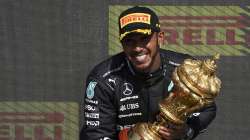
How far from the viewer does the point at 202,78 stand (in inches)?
96.8

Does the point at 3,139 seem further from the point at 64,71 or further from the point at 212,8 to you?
the point at 212,8

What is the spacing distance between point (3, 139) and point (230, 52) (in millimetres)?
1407

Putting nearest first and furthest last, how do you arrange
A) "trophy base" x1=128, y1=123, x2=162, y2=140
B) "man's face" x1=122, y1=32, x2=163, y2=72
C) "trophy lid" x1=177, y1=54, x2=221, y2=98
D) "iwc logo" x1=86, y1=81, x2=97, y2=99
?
"trophy lid" x1=177, y1=54, x2=221, y2=98, "trophy base" x1=128, y1=123, x2=162, y2=140, "man's face" x1=122, y1=32, x2=163, y2=72, "iwc logo" x1=86, y1=81, x2=97, y2=99

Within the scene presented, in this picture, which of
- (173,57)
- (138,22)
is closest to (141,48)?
(138,22)

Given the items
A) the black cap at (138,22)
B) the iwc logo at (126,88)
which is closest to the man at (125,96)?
the iwc logo at (126,88)

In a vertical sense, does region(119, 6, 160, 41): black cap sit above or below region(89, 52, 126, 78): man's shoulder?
above

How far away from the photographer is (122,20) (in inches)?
107

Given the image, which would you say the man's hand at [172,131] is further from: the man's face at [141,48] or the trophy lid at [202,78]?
the man's face at [141,48]

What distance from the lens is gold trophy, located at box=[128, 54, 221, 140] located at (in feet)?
8.07

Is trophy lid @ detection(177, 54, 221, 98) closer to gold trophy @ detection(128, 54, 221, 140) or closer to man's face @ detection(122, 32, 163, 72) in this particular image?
gold trophy @ detection(128, 54, 221, 140)

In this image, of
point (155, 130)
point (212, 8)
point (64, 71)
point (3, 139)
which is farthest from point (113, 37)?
point (155, 130)

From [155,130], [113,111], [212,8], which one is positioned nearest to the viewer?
[155,130]

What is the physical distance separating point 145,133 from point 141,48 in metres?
0.36

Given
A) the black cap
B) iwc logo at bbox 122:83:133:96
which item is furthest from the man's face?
iwc logo at bbox 122:83:133:96
